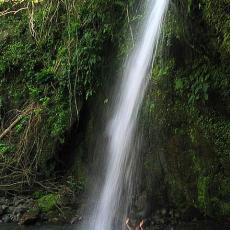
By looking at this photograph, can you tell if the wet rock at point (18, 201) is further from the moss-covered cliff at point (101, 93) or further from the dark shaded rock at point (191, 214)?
the dark shaded rock at point (191, 214)

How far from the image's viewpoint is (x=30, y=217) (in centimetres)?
639

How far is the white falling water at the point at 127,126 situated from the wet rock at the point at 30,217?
85 centimetres

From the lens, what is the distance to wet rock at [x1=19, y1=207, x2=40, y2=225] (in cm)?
636

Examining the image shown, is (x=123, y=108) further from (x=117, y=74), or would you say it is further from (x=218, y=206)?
(x=218, y=206)

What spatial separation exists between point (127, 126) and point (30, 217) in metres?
1.95

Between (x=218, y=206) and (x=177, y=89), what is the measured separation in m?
1.48

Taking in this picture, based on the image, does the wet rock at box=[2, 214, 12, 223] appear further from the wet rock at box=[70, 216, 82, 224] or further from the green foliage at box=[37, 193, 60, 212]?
the wet rock at box=[70, 216, 82, 224]

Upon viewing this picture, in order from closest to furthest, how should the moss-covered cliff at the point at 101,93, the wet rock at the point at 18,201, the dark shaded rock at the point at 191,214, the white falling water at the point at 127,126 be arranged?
the moss-covered cliff at the point at 101,93, the dark shaded rock at the point at 191,214, the white falling water at the point at 127,126, the wet rock at the point at 18,201

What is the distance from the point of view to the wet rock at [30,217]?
6359 mm

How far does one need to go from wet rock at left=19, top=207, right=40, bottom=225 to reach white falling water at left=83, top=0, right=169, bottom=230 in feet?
2.80

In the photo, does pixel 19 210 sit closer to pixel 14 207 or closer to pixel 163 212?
pixel 14 207

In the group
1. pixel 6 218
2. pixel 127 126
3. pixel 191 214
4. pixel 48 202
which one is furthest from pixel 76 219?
pixel 191 214

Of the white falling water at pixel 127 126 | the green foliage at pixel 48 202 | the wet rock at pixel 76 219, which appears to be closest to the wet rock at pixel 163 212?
the white falling water at pixel 127 126

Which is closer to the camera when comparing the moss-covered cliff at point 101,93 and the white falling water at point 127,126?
the moss-covered cliff at point 101,93
